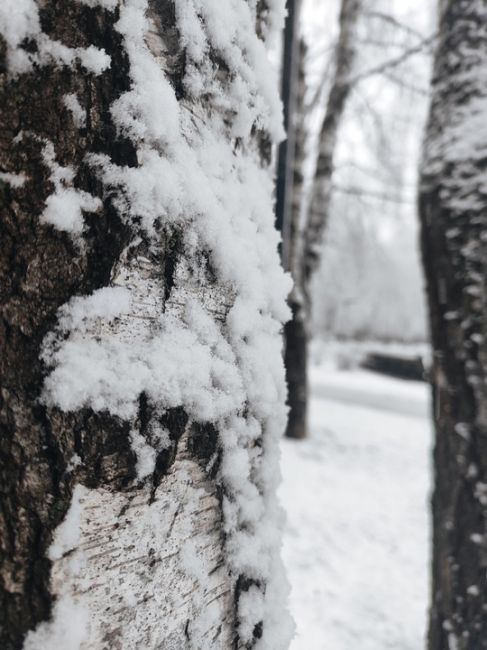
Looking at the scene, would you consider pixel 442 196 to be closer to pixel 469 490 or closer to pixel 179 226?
pixel 469 490

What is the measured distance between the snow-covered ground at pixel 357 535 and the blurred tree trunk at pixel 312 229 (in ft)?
1.83

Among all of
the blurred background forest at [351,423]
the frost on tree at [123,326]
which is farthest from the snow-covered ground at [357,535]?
the frost on tree at [123,326]

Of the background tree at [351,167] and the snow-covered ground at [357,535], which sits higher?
the background tree at [351,167]

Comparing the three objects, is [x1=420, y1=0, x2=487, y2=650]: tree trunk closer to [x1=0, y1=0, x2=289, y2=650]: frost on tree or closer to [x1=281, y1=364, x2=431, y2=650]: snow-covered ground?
[x1=281, y1=364, x2=431, y2=650]: snow-covered ground

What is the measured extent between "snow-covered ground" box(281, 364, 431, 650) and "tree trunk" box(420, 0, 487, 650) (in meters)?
0.83

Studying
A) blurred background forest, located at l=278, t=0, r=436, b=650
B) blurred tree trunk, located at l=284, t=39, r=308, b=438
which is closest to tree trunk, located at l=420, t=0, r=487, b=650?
blurred background forest, located at l=278, t=0, r=436, b=650

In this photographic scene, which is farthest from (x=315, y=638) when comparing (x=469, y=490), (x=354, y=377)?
(x=354, y=377)

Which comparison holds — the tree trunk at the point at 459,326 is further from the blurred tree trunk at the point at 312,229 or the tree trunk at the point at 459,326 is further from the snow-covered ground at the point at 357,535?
the blurred tree trunk at the point at 312,229

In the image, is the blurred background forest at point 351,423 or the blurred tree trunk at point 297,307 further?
the blurred tree trunk at point 297,307

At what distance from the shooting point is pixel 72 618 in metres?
0.48

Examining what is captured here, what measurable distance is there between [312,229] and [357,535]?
324 centimetres

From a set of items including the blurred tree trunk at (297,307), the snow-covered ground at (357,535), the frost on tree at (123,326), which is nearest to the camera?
the frost on tree at (123,326)

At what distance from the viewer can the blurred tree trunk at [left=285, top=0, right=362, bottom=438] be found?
15.9ft

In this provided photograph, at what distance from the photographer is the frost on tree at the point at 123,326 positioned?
0.48 m
